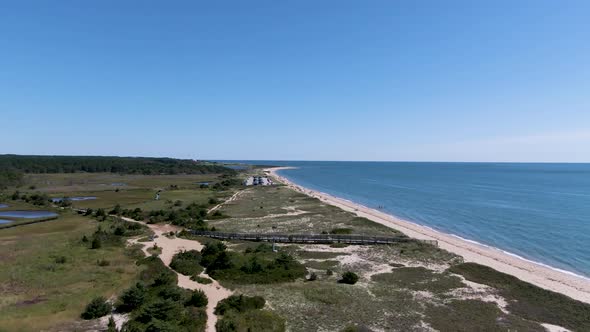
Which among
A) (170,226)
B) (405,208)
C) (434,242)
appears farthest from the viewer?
(405,208)

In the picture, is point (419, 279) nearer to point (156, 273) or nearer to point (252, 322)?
point (252, 322)

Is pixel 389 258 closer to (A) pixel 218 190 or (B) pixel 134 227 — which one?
(B) pixel 134 227

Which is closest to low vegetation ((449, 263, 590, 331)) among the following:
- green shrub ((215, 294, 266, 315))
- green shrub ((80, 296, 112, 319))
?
green shrub ((215, 294, 266, 315))

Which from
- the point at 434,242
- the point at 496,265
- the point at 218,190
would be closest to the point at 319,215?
the point at 434,242

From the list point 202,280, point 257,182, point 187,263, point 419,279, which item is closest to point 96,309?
point 202,280

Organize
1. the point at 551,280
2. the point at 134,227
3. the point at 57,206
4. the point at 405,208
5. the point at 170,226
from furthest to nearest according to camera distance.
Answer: the point at 405,208, the point at 57,206, the point at 170,226, the point at 134,227, the point at 551,280

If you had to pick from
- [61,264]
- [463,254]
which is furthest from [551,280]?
[61,264]

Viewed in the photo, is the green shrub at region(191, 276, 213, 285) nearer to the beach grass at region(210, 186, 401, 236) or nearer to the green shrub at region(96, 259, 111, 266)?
the green shrub at region(96, 259, 111, 266)

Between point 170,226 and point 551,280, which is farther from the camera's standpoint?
point 170,226
